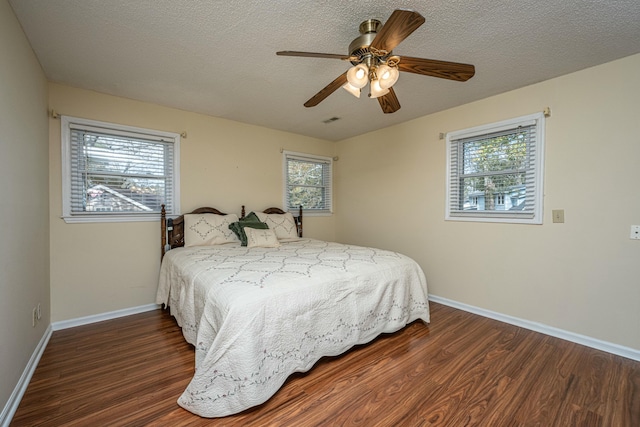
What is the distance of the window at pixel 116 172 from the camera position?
2689 millimetres

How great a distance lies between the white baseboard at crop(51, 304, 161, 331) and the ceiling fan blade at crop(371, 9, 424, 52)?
3404 mm

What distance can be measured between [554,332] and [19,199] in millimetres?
4288

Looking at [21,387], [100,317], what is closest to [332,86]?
[21,387]

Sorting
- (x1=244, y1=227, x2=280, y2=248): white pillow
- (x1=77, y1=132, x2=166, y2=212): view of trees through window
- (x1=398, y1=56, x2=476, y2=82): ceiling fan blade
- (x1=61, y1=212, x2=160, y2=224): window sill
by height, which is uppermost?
(x1=398, y1=56, x2=476, y2=82): ceiling fan blade

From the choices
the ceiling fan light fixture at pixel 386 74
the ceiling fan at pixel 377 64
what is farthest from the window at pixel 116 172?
the ceiling fan light fixture at pixel 386 74

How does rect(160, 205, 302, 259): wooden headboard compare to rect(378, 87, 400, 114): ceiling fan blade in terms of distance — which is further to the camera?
rect(160, 205, 302, 259): wooden headboard

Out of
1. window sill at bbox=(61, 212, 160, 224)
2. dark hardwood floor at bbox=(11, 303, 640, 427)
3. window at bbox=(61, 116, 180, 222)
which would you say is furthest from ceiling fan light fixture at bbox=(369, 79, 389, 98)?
window sill at bbox=(61, 212, 160, 224)

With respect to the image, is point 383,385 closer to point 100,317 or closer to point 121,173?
point 100,317

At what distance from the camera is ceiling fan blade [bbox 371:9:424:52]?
4.12ft

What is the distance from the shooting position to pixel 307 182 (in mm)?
4559

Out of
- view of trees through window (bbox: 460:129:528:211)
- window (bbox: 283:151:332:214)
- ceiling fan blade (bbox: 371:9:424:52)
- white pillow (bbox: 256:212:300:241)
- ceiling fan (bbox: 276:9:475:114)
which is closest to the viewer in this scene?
ceiling fan blade (bbox: 371:9:424:52)

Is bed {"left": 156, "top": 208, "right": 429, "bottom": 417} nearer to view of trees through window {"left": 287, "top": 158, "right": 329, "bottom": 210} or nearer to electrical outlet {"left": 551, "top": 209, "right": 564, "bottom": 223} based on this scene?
electrical outlet {"left": 551, "top": 209, "right": 564, "bottom": 223}

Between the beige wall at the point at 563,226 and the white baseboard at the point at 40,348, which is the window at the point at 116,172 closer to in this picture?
the white baseboard at the point at 40,348

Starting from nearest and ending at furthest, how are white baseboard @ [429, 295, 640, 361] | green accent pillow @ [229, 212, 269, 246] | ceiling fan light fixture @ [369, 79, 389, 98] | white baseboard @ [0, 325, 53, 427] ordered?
white baseboard @ [0, 325, 53, 427] < ceiling fan light fixture @ [369, 79, 389, 98] < white baseboard @ [429, 295, 640, 361] < green accent pillow @ [229, 212, 269, 246]
